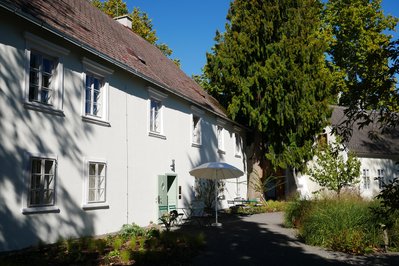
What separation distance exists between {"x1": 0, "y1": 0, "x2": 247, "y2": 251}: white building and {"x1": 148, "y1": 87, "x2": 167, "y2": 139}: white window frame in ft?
0.14

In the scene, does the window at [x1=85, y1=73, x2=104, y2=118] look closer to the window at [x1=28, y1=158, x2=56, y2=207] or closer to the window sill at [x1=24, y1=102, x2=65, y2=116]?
the window sill at [x1=24, y1=102, x2=65, y2=116]

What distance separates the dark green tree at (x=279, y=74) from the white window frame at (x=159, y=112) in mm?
8106

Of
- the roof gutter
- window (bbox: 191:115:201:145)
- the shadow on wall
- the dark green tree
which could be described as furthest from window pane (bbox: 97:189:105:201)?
the dark green tree

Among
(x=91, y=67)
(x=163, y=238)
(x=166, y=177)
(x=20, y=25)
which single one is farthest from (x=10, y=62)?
(x=166, y=177)

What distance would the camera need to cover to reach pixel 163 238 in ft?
35.4

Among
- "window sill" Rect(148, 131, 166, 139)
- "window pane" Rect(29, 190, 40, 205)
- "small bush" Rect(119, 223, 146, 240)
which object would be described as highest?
"window sill" Rect(148, 131, 166, 139)

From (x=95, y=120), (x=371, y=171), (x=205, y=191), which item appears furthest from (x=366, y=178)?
(x=95, y=120)

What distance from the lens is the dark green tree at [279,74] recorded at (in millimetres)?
→ 23641

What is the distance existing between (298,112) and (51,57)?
1553 centimetres

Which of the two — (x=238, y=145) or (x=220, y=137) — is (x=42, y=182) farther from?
(x=238, y=145)

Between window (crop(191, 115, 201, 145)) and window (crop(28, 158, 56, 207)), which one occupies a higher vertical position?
window (crop(191, 115, 201, 145))

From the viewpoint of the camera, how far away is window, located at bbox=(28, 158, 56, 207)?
10.6 meters

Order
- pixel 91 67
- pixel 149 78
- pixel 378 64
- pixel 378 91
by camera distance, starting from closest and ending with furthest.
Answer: pixel 378 91 < pixel 378 64 < pixel 91 67 < pixel 149 78

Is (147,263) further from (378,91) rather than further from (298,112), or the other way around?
(298,112)
